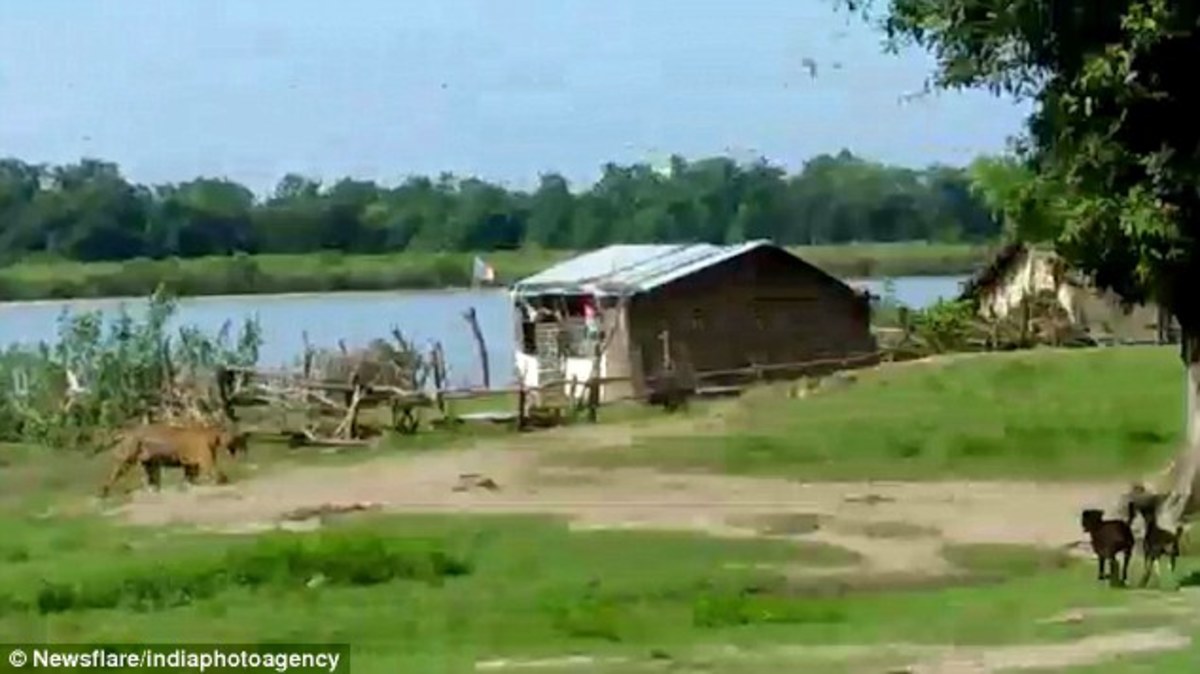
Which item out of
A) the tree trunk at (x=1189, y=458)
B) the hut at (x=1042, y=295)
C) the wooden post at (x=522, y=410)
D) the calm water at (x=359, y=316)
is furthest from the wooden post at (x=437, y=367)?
the tree trunk at (x=1189, y=458)

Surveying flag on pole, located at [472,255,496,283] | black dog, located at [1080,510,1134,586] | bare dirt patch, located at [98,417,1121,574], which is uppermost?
flag on pole, located at [472,255,496,283]

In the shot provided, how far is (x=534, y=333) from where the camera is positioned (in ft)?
177

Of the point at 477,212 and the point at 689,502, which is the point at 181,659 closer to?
the point at 689,502

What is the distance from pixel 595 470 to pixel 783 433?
409 cm

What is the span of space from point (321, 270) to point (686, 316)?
5035 centimetres

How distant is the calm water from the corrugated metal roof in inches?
133

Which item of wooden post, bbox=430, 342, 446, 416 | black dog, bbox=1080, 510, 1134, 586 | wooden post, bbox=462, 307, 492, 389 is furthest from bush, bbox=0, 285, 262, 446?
black dog, bbox=1080, 510, 1134, 586

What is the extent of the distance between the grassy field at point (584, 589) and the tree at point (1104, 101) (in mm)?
2976

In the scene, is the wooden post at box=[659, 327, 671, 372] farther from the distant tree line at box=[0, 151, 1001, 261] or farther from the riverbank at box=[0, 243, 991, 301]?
the distant tree line at box=[0, 151, 1001, 261]

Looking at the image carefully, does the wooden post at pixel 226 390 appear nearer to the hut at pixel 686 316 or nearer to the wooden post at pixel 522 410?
the wooden post at pixel 522 410

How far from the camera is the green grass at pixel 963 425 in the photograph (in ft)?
103

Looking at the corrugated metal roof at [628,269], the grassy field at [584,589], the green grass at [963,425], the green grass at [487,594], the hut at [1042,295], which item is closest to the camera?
the grassy field at [584,589]

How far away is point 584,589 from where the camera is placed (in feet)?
60.9

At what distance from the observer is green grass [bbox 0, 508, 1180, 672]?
1474cm
